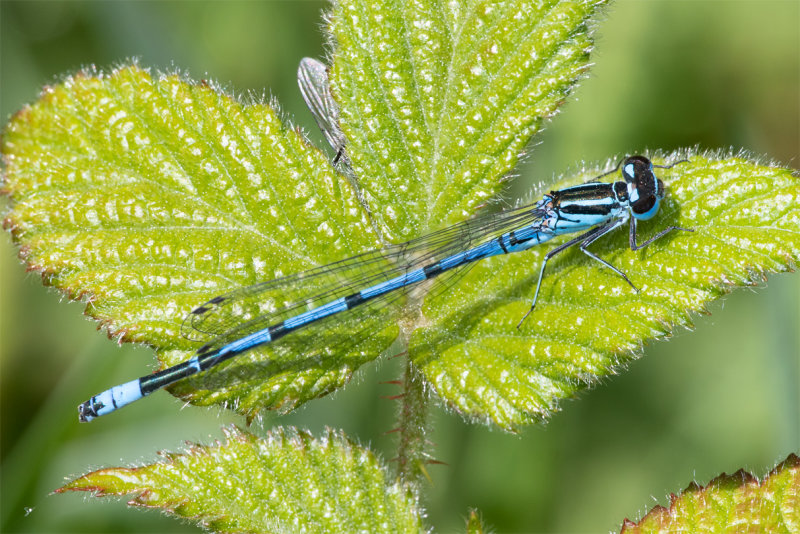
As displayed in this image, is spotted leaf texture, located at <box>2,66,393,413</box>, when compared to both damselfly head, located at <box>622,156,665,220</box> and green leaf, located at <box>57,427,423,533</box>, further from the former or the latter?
damselfly head, located at <box>622,156,665,220</box>

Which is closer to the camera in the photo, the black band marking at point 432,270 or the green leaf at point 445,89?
the green leaf at point 445,89

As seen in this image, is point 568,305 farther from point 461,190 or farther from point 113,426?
point 113,426

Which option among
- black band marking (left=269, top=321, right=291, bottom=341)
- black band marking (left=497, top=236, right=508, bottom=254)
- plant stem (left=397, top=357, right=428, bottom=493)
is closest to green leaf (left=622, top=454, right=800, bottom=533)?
plant stem (left=397, top=357, right=428, bottom=493)

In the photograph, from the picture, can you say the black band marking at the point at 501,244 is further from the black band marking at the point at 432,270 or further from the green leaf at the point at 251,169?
the green leaf at the point at 251,169

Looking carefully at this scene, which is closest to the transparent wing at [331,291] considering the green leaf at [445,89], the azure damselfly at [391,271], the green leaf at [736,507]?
the azure damselfly at [391,271]

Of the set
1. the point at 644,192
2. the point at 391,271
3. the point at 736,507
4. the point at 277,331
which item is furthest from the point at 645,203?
the point at 277,331

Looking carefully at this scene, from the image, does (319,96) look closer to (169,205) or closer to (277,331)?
(169,205)

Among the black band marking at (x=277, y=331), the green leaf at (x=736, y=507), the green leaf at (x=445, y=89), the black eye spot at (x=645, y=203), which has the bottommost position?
the green leaf at (x=736, y=507)

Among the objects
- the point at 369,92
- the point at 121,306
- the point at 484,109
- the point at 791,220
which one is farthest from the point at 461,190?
the point at 121,306
